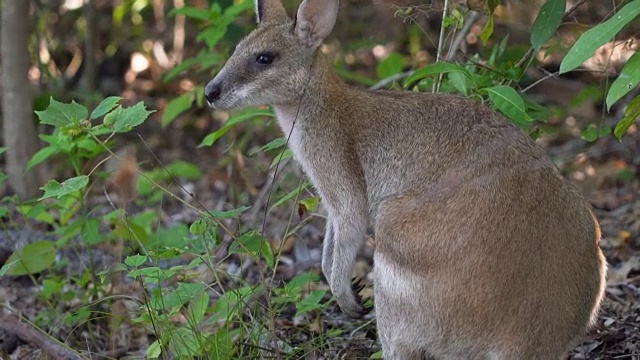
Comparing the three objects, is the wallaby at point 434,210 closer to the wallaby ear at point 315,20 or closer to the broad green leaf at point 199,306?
the wallaby ear at point 315,20

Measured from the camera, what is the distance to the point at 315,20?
5.29m

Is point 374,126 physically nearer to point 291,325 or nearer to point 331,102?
point 331,102

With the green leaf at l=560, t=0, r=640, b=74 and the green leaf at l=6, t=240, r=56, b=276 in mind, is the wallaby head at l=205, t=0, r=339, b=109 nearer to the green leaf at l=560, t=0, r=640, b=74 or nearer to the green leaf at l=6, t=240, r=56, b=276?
the green leaf at l=6, t=240, r=56, b=276

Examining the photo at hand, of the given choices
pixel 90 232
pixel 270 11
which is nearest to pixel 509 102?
pixel 270 11

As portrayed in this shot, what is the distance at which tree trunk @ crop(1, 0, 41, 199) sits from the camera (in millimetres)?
7992

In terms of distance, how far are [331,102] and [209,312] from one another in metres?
1.35

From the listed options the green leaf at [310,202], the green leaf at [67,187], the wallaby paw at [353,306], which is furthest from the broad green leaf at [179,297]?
the green leaf at [310,202]

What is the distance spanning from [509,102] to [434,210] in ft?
2.47

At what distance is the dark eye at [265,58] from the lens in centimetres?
529

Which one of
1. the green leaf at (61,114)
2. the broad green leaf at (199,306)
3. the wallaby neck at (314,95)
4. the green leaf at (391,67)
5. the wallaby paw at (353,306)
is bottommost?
the wallaby paw at (353,306)

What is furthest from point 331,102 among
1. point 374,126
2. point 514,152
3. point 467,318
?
point 467,318

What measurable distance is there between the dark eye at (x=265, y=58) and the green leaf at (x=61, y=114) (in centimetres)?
102

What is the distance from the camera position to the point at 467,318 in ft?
13.8

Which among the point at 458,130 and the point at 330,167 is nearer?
the point at 458,130
